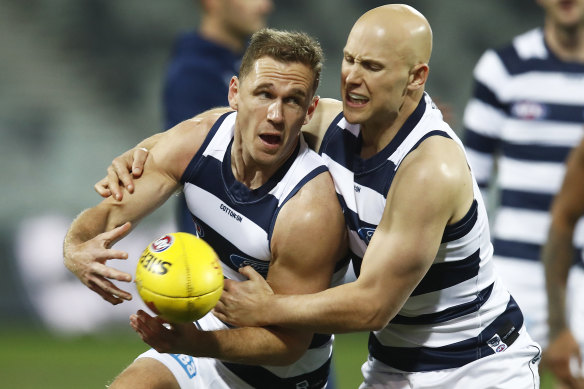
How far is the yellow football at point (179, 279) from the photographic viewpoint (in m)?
3.42

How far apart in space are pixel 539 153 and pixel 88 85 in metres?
5.85

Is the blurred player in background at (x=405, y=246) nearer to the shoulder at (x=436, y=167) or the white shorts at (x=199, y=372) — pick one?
the shoulder at (x=436, y=167)

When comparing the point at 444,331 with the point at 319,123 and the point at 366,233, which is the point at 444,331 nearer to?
the point at 366,233

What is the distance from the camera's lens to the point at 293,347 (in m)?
3.89

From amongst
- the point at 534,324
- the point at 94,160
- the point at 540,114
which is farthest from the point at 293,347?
the point at 94,160

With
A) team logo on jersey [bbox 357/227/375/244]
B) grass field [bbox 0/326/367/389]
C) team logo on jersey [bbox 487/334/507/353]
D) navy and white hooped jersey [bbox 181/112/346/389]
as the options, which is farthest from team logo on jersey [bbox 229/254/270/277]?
grass field [bbox 0/326/367/389]

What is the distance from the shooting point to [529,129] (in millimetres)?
5738

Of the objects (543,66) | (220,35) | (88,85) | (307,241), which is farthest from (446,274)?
(88,85)

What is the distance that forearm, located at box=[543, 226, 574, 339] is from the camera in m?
4.65

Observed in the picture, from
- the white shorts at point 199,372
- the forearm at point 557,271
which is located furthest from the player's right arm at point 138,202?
the forearm at point 557,271

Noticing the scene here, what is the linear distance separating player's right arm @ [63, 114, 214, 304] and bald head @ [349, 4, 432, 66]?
0.91m

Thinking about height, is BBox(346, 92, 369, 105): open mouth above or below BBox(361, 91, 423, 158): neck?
above

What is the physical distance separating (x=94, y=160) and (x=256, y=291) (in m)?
6.47

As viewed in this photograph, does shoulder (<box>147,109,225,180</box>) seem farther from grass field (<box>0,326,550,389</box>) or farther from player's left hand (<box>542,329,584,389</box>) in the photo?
grass field (<box>0,326,550,389</box>)
